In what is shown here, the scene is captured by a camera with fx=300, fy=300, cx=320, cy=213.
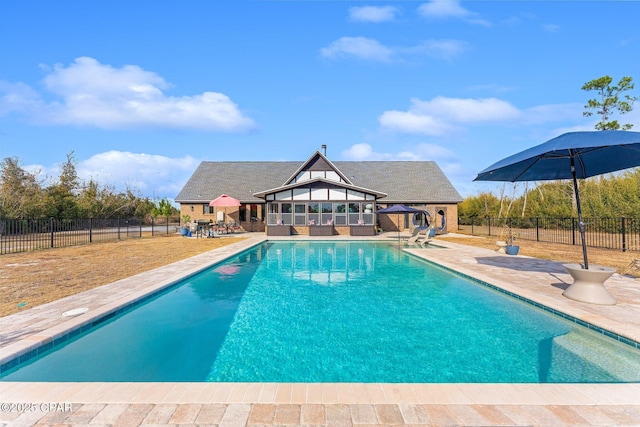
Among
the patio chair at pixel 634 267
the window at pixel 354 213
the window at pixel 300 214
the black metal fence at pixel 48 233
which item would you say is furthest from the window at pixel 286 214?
the patio chair at pixel 634 267

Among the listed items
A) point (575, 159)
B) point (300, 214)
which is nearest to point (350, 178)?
point (300, 214)

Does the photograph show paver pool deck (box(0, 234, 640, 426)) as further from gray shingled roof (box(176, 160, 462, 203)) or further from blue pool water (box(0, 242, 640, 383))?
gray shingled roof (box(176, 160, 462, 203))

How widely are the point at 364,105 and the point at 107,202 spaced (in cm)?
2719

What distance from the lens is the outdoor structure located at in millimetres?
20812

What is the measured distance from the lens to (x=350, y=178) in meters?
27.3

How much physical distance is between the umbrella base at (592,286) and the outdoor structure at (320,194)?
14903mm

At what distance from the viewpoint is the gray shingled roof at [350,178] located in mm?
24766

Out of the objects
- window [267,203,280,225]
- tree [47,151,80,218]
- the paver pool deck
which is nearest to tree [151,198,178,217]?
tree [47,151,80,218]

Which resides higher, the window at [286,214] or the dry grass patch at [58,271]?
the window at [286,214]

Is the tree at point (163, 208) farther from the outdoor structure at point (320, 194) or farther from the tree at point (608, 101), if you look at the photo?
the tree at point (608, 101)

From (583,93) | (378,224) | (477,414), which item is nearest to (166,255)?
(477,414)

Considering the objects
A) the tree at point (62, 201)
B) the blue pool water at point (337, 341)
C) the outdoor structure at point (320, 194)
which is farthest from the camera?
the tree at point (62, 201)

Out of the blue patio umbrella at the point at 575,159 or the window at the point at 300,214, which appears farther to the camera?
the window at the point at 300,214

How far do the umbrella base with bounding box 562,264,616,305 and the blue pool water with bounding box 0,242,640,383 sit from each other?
89cm
